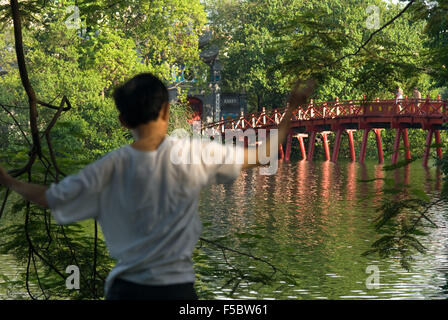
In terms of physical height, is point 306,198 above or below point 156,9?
below

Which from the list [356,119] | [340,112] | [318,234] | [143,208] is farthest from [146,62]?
[143,208]

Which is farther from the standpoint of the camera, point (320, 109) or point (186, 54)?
point (320, 109)

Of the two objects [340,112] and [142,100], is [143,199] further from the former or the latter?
[340,112]

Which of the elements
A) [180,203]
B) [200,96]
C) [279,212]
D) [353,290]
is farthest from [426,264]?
[200,96]

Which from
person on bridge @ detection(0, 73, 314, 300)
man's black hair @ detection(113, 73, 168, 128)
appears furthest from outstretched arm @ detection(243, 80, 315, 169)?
man's black hair @ detection(113, 73, 168, 128)

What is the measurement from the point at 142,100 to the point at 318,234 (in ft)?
50.9

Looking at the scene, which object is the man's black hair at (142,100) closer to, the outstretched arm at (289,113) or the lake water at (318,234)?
the outstretched arm at (289,113)

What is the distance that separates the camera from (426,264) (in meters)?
14.0

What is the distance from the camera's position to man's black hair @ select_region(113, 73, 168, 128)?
2.85m

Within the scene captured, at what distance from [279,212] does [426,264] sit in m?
8.46

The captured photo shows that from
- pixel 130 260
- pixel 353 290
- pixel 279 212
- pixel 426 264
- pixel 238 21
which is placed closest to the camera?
pixel 130 260

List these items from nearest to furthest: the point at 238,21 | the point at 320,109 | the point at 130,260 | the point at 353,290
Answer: the point at 130,260 < the point at 353,290 < the point at 320,109 < the point at 238,21
